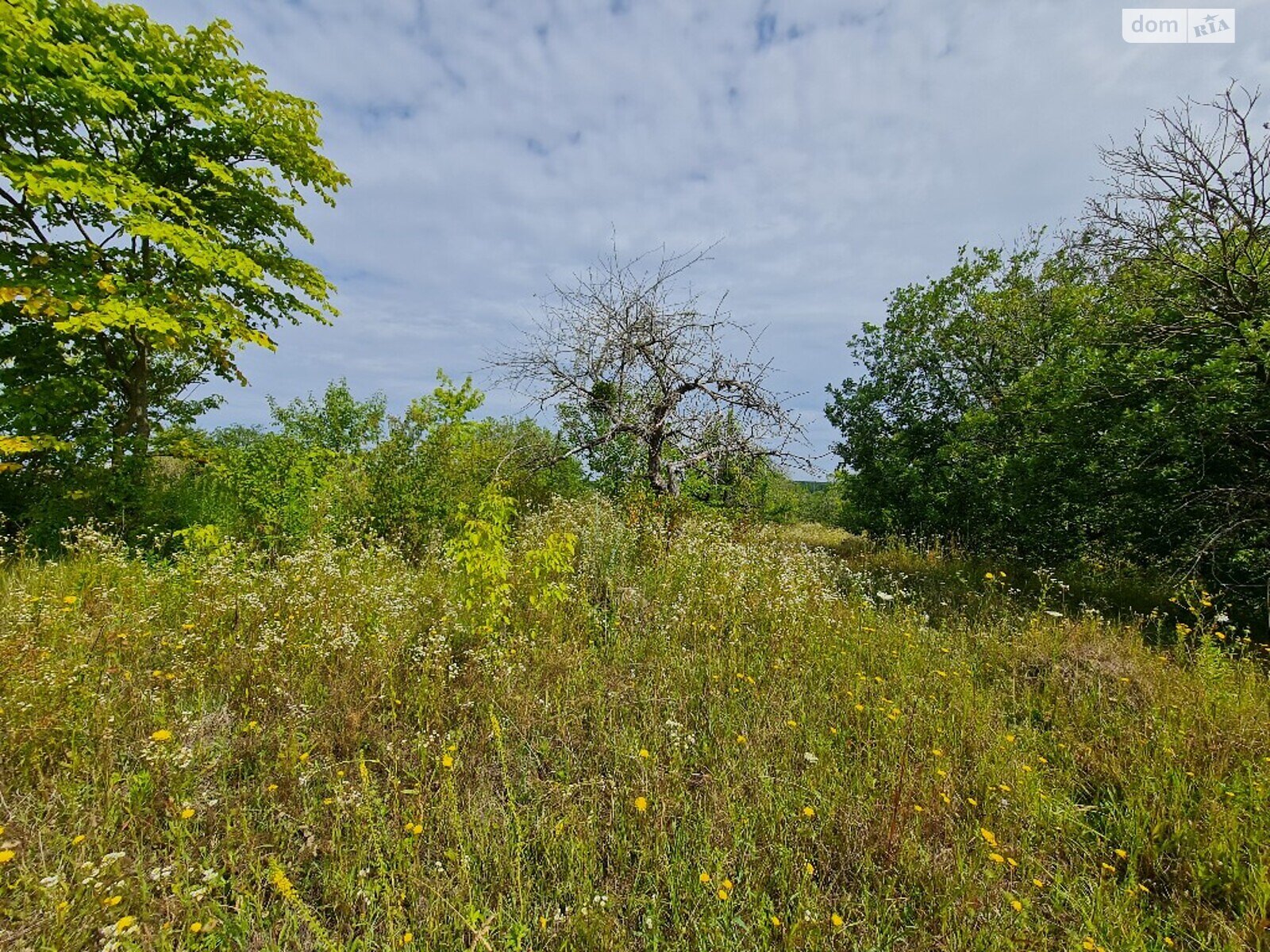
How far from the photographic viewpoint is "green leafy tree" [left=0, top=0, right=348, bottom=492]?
575cm

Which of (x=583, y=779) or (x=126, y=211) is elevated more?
(x=126, y=211)

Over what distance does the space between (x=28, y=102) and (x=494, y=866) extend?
419 inches

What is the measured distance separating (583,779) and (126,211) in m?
9.21

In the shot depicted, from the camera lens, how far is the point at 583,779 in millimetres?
2588

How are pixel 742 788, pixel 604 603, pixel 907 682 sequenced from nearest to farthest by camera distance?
pixel 742 788 → pixel 907 682 → pixel 604 603

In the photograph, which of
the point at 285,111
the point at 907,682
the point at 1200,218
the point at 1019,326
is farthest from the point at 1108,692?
the point at 285,111

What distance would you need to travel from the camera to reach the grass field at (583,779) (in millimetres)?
1843

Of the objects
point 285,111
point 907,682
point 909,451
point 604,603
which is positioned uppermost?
point 285,111

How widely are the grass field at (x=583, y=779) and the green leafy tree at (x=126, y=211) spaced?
14.0 ft

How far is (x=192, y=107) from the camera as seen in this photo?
6.62 m

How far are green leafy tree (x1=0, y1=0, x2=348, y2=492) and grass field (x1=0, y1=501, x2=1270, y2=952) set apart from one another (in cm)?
426

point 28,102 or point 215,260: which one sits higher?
point 28,102

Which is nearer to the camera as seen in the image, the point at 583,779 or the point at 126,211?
the point at 583,779

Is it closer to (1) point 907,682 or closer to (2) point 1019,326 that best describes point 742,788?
(1) point 907,682
